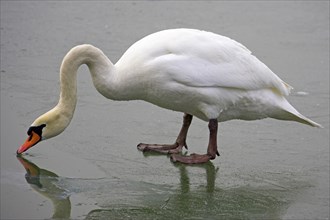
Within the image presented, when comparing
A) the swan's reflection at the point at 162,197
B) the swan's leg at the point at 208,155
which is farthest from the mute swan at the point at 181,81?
the swan's reflection at the point at 162,197

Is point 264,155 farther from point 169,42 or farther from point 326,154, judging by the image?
point 169,42

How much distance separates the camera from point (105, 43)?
28.9 feet

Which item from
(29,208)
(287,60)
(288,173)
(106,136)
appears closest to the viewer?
(29,208)

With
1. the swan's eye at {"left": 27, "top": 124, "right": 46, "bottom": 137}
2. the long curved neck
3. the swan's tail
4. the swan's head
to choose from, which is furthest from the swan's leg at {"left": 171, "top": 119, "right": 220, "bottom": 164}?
the swan's eye at {"left": 27, "top": 124, "right": 46, "bottom": 137}

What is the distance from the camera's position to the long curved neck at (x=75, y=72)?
19.2ft

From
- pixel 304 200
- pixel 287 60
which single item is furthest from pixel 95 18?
pixel 304 200

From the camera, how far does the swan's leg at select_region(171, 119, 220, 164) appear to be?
20.0ft

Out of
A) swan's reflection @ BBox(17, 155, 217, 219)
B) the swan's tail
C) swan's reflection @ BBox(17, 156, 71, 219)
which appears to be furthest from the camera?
the swan's tail

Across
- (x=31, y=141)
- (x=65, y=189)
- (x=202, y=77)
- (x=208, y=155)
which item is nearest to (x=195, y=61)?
(x=202, y=77)

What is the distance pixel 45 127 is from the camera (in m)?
5.79

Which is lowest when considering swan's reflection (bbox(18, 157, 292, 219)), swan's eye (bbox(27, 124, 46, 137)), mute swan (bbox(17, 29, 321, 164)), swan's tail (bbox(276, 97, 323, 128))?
swan's reflection (bbox(18, 157, 292, 219))

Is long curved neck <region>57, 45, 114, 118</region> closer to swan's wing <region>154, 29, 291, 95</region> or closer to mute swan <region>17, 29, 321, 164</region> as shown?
mute swan <region>17, 29, 321, 164</region>

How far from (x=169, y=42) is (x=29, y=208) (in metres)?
1.76

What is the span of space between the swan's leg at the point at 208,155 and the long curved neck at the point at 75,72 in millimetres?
746
